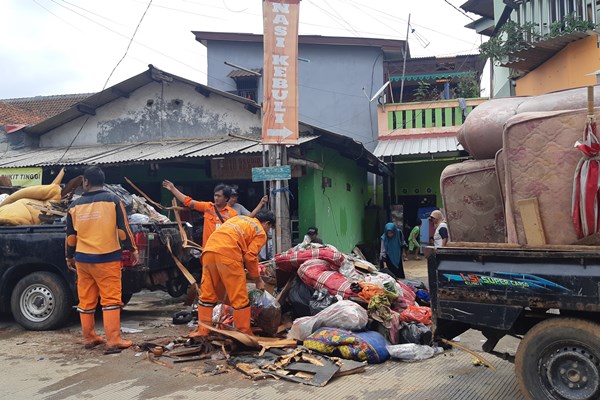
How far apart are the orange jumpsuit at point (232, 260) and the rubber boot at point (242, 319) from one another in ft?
0.17

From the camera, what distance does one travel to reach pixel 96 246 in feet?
18.1

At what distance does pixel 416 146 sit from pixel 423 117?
5.26 ft

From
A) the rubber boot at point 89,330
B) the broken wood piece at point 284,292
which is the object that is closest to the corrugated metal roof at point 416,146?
the broken wood piece at point 284,292

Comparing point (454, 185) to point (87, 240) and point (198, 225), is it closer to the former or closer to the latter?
point (87, 240)

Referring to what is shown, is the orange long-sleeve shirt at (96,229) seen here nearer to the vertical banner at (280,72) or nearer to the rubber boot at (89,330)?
the rubber boot at (89,330)

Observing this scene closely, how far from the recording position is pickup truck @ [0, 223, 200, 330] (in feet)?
21.0

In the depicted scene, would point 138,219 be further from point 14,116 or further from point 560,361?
point 14,116

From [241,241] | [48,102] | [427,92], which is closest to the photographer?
[241,241]

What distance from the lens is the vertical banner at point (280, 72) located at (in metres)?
8.21

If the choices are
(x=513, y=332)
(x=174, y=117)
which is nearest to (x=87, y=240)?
→ (x=513, y=332)

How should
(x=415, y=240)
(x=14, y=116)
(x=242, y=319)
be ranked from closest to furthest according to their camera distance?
(x=242, y=319) → (x=415, y=240) → (x=14, y=116)

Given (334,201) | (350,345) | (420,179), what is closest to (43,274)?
(350,345)

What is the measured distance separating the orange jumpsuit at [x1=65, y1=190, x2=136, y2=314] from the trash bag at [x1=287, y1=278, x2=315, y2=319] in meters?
1.94

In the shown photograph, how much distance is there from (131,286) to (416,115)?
36.4 ft
